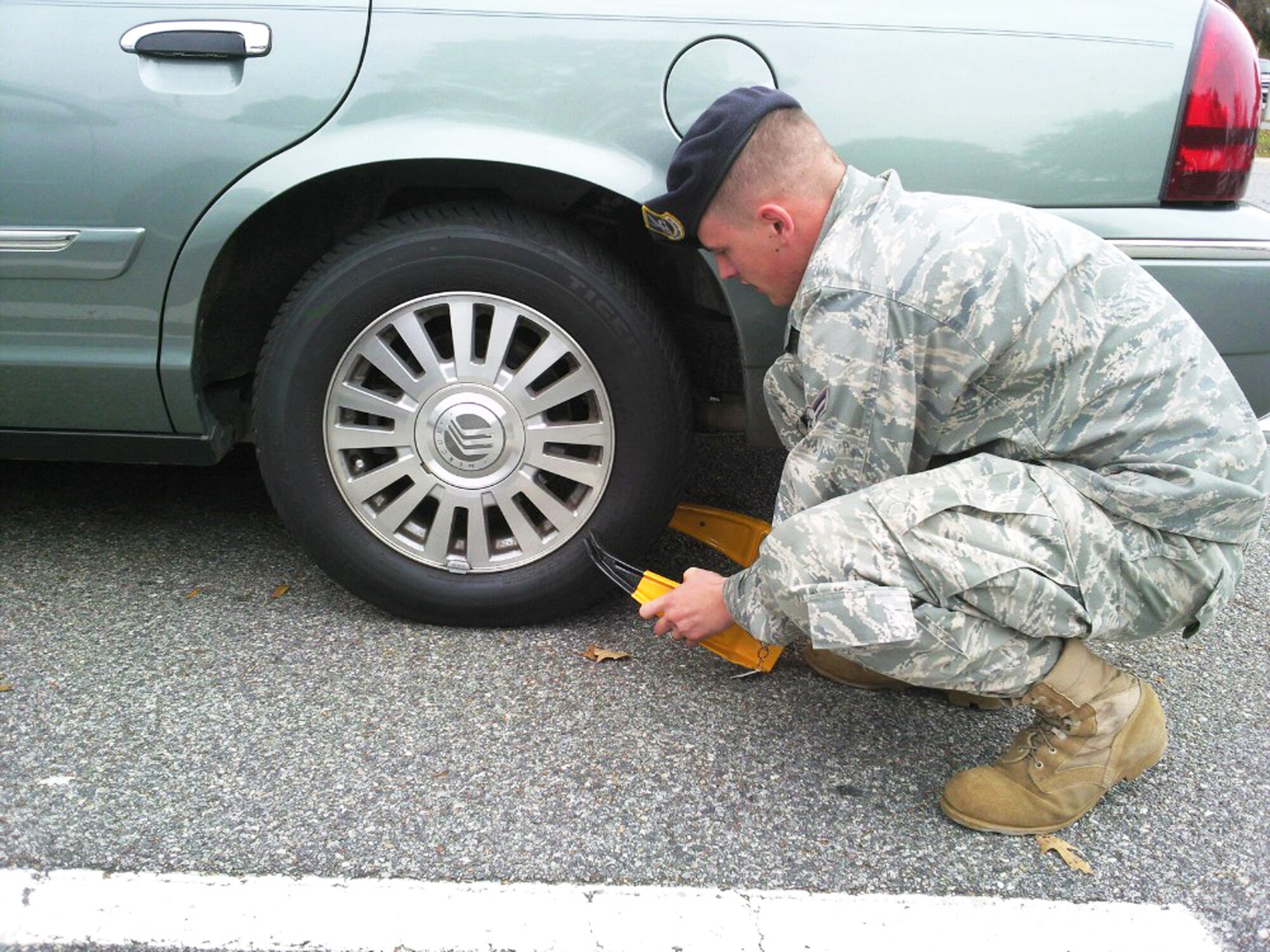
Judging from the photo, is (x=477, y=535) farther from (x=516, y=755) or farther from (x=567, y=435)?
(x=516, y=755)

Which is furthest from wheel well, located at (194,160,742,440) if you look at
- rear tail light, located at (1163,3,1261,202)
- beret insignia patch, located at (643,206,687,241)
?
rear tail light, located at (1163,3,1261,202)

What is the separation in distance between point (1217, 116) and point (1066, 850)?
1320 millimetres

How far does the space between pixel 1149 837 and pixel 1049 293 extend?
2.95 ft

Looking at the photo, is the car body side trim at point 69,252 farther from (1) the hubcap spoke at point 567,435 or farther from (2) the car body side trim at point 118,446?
(1) the hubcap spoke at point 567,435

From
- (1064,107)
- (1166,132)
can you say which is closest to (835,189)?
(1064,107)

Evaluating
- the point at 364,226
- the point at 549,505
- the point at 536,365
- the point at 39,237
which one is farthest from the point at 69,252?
the point at 549,505

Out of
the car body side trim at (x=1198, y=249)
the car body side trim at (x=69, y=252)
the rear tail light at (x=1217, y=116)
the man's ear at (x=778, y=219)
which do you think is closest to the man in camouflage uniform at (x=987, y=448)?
the man's ear at (x=778, y=219)

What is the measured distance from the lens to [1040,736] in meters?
2.02

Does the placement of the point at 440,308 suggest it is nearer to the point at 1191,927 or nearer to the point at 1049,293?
the point at 1049,293

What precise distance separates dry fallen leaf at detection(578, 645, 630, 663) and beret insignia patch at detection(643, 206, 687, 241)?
0.86 meters

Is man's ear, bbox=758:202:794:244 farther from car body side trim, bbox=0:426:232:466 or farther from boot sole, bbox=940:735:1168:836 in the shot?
car body side trim, bbox=0:426:232:466

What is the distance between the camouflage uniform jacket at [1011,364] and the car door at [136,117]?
3.32 feet

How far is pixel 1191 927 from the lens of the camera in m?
1.74

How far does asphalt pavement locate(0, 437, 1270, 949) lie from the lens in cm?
184
